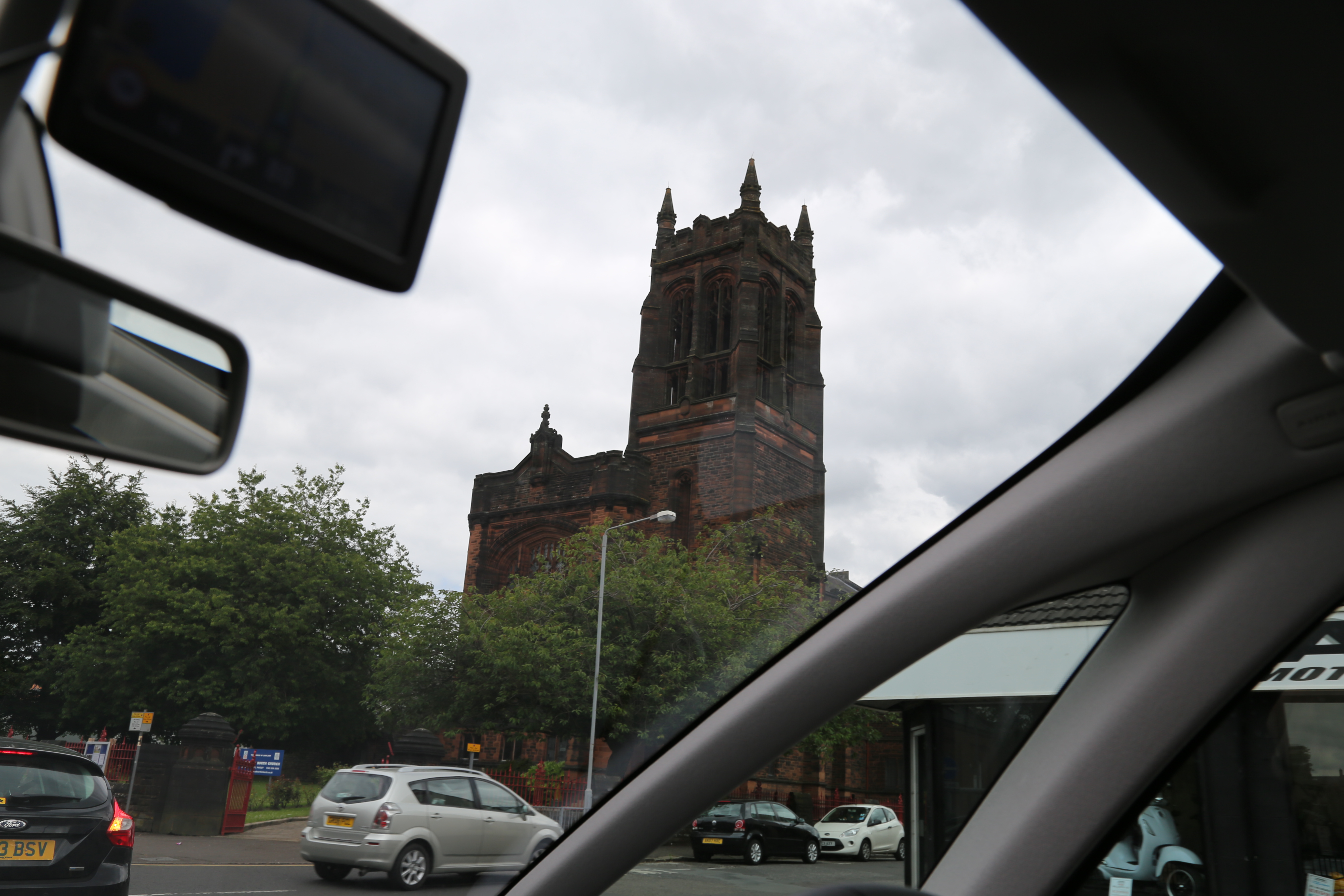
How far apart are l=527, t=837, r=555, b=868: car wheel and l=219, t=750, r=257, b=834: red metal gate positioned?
0.73 m

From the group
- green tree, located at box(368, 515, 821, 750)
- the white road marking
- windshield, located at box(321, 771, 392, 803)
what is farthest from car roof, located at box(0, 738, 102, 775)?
green tree, located at box(368, 515, 821, 750)

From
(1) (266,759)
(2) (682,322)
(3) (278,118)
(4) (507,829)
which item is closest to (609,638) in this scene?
(4) (507,829)

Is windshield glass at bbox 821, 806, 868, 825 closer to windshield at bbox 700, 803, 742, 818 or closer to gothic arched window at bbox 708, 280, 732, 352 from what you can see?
windshield at bbox 700, 803, 742, 818

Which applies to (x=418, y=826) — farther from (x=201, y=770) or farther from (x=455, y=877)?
(x=201, y=770)

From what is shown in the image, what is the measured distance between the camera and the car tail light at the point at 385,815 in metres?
1.97

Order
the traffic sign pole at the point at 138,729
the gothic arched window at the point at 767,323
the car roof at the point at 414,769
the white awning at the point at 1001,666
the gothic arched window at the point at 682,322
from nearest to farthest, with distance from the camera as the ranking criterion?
the white awning at the point at 1001,666
the car roof at the point at 414,769
the traffic sign pole at the point at 138,729
the gothic arched window at the point at 767,323
the gothic arched window at the point at 682,322

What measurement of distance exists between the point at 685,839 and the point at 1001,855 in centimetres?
63

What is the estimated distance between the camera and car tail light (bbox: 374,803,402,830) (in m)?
1.97

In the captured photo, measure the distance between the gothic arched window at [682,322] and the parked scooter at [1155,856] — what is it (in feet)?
9.14

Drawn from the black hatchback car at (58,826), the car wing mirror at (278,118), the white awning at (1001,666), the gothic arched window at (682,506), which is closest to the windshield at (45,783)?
the black hatchback car at (58,826)

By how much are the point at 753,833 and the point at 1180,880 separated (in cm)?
88

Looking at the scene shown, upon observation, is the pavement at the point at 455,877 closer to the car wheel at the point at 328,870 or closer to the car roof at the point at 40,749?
the car wheel at the point at 328,870

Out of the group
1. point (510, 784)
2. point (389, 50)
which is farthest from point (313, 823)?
point (389, 50)

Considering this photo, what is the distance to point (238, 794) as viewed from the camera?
7.73 ft
